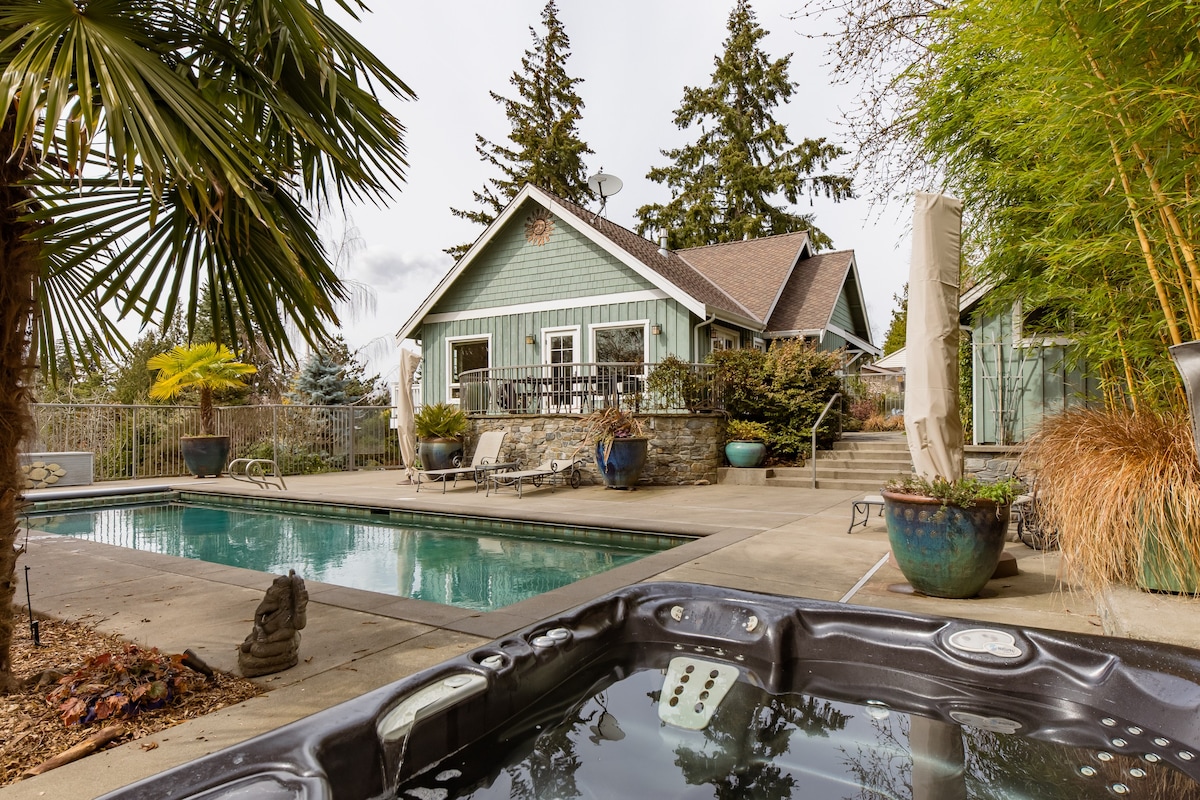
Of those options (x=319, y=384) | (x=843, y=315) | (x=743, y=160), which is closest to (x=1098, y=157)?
(x=843, y=315)

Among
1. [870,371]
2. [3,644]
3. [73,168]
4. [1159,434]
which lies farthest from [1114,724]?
[870,371]

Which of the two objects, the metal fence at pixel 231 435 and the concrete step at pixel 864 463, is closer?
the concrete step at pixel 864 463

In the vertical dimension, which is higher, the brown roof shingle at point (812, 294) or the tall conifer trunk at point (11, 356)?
the brown roof shingle at point (812, 294)

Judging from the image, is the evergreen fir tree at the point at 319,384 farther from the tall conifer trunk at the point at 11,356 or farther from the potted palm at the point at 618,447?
the tall conifer trunk at the point at 11,356

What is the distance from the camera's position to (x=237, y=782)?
1.44 metres

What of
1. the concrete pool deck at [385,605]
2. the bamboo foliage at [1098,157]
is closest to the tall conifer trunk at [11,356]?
the concrete pool deck at [385,605]

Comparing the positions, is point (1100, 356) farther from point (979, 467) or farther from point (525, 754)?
point (979, 467)

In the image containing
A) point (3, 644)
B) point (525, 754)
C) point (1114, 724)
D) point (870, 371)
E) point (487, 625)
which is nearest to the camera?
point (1114, 724)

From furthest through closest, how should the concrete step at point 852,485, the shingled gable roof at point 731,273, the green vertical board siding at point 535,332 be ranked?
the shingled gable roof at point 731,273
the green vertical board siding at point 535,332
the concrete step at point 852,485

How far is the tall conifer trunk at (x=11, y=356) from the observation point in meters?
2.32

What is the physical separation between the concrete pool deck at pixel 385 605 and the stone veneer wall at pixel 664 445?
136 inches

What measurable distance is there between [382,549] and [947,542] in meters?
5.21

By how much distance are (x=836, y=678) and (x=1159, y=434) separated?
1.96 meters

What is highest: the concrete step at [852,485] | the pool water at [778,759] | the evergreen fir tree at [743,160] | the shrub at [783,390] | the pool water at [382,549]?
the evergreen fir tree at [743,160]
